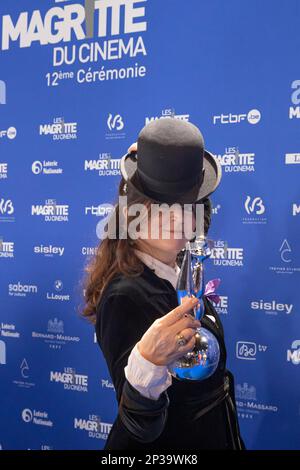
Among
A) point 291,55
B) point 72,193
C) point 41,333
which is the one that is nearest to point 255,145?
point 291,55

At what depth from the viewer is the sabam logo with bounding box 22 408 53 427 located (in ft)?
8.11

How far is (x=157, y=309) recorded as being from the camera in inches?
44.3

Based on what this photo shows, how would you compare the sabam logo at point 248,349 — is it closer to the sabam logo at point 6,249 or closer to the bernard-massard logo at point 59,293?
the bernard-massard logo at point 59,293

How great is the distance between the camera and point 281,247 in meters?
1.93

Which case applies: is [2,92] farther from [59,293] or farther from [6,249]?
[59,293]

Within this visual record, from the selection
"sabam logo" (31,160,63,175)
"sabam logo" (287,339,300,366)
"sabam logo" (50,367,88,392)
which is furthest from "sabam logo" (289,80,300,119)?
"sabam logo" (50,367,88,392)

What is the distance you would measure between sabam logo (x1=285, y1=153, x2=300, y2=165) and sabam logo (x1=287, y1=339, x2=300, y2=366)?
661 millimetres

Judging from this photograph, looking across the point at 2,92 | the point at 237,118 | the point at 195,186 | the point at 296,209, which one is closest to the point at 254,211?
the point at 296,209

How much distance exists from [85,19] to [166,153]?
1.43m

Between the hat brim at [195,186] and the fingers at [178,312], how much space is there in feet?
0.81

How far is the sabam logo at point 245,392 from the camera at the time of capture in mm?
2002

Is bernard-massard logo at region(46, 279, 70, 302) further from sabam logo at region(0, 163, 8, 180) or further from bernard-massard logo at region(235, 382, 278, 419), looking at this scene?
bernard-massard logo at region(235, 382, 278, 419)

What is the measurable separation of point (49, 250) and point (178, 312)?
1549mm

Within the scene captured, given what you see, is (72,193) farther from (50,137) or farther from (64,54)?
(64,54)
